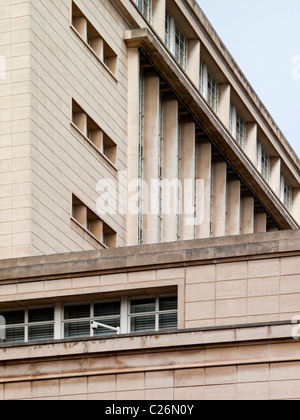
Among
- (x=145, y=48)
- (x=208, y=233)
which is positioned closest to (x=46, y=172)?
(x=145, y=48)

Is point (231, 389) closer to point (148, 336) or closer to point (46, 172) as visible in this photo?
point (148, 336)

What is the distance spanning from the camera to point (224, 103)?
70.1m

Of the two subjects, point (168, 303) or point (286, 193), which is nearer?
point (168, 303)

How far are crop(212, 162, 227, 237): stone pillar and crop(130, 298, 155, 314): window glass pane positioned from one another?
30.5 m

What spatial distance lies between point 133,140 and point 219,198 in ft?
43.7

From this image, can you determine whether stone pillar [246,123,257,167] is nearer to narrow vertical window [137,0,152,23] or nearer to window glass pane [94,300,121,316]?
narrow vertical window [137,0,152,23]

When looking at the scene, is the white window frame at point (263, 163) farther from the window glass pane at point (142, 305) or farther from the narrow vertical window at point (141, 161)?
the window glass pane at point (142, 305)

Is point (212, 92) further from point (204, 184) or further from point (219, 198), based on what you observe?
point (204, 184)

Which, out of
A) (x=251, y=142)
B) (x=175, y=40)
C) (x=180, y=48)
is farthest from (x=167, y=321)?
(x=251, y=142)

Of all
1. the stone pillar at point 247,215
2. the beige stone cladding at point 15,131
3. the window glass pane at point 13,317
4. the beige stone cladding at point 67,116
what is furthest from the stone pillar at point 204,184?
the window glass pane at point 13,317

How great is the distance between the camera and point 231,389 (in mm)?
35312

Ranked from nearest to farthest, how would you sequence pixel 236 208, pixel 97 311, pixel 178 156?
1. pixel 97 311
2. pixel 178 156
3. pixel 236 208

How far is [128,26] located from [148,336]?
2463cm

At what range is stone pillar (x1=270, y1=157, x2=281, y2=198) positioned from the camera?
77875 millimetres
